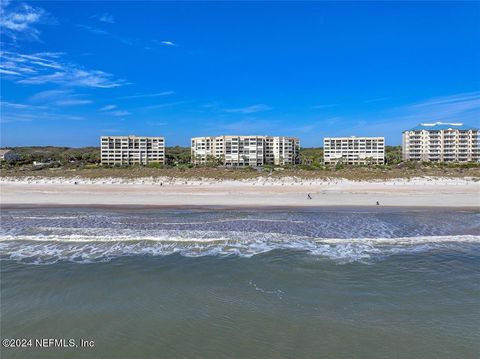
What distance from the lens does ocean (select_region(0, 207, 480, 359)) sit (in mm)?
5402

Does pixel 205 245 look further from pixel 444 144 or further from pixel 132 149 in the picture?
pixel 444 144

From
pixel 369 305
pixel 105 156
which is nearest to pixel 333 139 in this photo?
pixel 105 156

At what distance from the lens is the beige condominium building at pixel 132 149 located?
89.4 metres

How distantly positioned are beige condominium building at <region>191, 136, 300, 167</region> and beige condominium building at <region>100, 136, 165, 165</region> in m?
10.6

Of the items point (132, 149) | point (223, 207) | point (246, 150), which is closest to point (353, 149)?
point (246, 150)

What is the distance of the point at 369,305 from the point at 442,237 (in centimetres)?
780

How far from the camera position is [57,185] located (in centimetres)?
3375

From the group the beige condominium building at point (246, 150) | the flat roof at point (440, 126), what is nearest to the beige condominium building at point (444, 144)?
the flat roof at point (440, 126)

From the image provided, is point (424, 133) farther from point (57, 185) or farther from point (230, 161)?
point (57, 185)

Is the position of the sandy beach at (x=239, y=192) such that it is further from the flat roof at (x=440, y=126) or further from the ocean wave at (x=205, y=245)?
the flat roof at (x=440, y=126)

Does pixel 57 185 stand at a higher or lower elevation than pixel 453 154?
lower

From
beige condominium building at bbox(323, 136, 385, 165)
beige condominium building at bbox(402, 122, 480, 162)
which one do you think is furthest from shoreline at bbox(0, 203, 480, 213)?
beige condominium building at bbox(402, 122, 480, 162)

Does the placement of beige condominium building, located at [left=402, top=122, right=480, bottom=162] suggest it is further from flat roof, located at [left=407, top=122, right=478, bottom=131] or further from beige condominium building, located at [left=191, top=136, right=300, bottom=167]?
beige condominium building, located at [left=191, top=136, right=300, bottom=167]

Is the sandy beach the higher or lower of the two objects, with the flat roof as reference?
lower
